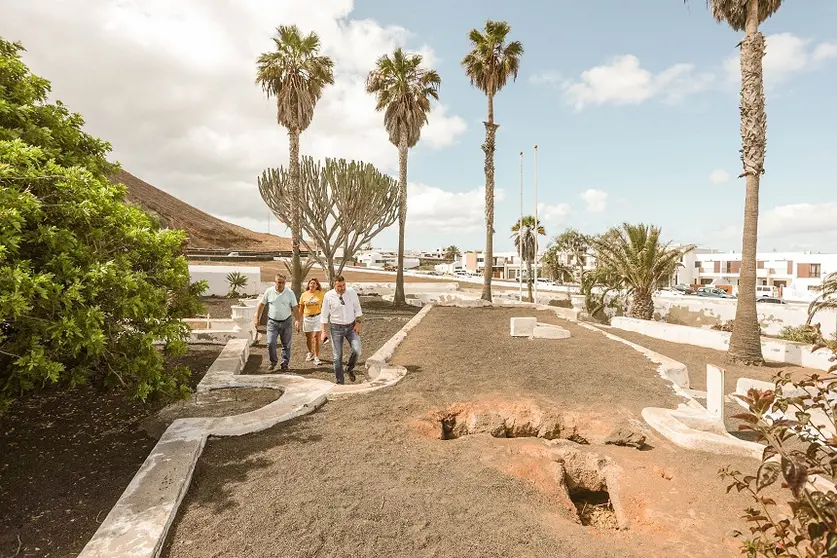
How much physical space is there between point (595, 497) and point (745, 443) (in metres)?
1.82

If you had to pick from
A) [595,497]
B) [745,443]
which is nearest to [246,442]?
[595,497]

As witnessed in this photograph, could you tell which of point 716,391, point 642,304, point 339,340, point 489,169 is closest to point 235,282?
point 489,169

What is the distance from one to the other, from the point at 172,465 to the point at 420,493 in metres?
2.25

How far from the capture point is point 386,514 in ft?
11.2

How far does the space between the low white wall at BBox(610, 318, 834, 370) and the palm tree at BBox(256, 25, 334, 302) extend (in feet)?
43.6

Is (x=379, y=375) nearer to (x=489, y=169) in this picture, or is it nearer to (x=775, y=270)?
(x=489, y=169)

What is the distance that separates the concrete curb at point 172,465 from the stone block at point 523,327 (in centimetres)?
625

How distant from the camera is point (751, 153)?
1139cm

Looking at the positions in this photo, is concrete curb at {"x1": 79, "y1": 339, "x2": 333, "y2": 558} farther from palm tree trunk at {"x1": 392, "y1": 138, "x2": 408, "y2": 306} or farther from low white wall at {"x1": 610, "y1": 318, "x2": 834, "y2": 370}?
palm tree trunk at {"x1": 392, "y1": 138, "x2": 408, "y2": 306}

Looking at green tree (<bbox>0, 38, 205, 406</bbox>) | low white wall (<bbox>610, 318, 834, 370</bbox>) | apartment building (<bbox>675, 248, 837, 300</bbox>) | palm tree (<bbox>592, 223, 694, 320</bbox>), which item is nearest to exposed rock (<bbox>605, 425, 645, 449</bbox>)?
green tree (<bbox>0, 38, 205, 406</bbox>)

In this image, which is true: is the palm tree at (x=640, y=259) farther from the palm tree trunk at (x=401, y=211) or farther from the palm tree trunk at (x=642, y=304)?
the palm tree trunk at (x=401, y=211)

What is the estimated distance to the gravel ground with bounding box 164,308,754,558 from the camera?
3.14m

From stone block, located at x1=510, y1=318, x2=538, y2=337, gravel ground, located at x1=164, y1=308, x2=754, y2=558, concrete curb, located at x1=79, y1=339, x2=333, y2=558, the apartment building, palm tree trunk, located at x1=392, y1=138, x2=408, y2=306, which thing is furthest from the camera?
the apartment building

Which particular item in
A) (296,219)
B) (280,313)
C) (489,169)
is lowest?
(280,313)
